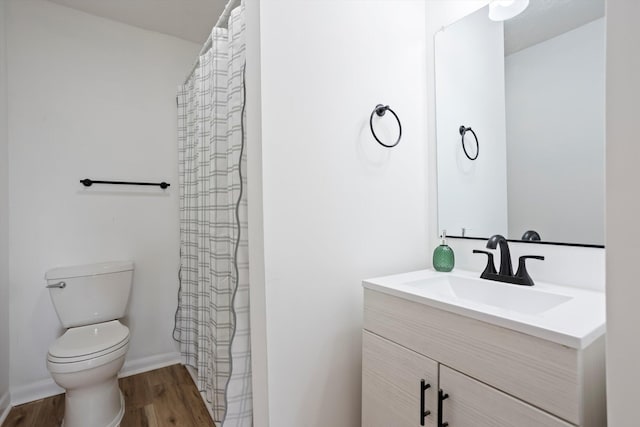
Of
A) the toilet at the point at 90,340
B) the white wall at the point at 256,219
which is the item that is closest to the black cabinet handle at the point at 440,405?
the white wall at the point at 256,219

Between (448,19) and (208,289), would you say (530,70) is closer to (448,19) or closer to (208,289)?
(448,19)

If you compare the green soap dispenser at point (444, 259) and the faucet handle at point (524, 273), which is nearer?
the faucet handle at point (524, 273)

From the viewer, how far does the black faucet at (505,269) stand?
104 cm

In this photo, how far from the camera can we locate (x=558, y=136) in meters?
1.08

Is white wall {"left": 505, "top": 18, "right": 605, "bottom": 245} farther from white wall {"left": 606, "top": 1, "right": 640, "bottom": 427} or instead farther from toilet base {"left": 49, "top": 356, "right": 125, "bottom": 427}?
toilet base {"left": 49, "top": 356, "right": 125, "bottom": 427}

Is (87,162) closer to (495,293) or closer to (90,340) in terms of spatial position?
(90,340)

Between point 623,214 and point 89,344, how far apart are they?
213cm

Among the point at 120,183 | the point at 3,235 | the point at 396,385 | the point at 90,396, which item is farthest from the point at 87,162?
the point at 396,385

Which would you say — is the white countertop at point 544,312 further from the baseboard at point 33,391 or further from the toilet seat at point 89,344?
the baseboard at point 33,391

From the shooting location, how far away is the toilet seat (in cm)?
145

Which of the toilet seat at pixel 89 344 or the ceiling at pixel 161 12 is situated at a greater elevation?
the ceiling at pixel 161 12

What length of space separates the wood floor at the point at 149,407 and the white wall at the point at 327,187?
2.84ft

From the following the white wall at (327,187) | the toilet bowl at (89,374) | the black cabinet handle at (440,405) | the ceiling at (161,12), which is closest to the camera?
the black cabinet handle at (440,405)

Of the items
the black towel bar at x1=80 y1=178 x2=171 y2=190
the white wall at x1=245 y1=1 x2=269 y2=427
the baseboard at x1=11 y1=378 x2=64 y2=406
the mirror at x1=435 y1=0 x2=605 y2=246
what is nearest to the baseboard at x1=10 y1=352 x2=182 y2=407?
the baseboard at x1=11 y1=378 x2=64 y2=406
